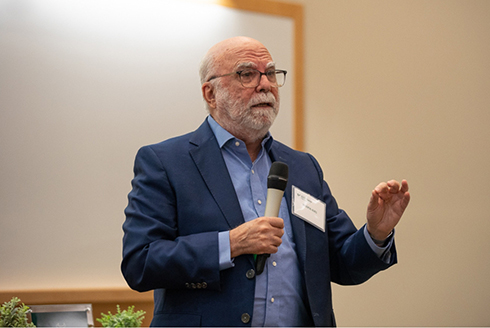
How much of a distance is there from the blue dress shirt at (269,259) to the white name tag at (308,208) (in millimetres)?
43

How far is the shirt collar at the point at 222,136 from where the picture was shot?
1.86 m

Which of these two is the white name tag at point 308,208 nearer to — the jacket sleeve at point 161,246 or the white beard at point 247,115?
the white beard at point 247,115

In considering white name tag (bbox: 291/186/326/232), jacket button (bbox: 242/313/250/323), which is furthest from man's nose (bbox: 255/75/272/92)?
jacket button (bbox: 242/313/250/323)

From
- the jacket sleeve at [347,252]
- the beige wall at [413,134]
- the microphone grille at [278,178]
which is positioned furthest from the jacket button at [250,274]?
the beige wall at [413,134]

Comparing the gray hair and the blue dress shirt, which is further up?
the gray hair

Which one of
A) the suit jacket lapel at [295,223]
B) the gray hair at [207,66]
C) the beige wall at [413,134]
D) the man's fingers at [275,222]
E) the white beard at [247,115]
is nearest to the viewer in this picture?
the man's fingers at [275,222]

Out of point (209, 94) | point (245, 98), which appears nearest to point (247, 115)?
point (245, 98)

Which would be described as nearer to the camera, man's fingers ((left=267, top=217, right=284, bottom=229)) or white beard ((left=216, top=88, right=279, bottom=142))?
man's fingers ((left=267, top=217, right=284, bottom=229))

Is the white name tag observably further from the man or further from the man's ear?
the man's ear

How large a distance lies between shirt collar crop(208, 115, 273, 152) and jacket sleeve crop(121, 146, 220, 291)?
0.93ft

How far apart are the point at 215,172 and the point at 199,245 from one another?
0.31 m

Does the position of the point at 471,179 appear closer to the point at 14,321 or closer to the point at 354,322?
the point at 354,322

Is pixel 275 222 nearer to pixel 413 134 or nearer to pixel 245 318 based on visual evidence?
pixel 245 318

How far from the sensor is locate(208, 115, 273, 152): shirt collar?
6.09ft
